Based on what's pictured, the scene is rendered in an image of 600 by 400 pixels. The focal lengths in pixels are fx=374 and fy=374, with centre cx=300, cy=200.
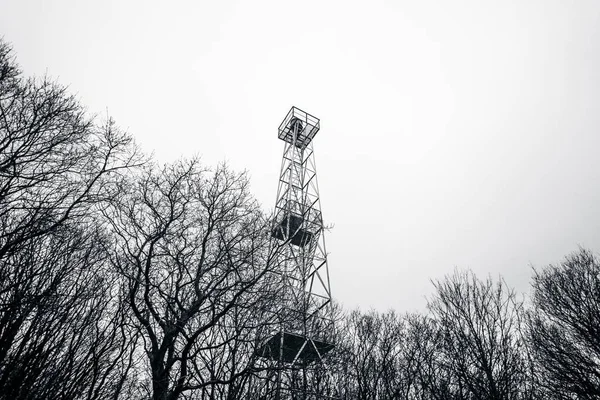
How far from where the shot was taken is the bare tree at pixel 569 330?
1157 cm

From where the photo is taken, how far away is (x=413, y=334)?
1803 centimetres

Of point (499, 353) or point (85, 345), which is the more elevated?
point (499, 353)

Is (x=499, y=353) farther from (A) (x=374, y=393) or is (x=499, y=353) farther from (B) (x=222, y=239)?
(B) (x=222, y=239)

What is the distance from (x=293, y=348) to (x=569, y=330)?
963cm

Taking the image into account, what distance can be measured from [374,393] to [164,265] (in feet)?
36.4

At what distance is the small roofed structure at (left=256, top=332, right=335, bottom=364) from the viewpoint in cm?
1192

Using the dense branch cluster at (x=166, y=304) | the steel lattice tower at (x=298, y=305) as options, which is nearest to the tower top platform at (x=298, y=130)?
the steel lattice tower at (x=298, y=305)

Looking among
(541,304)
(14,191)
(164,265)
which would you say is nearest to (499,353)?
(541,304)

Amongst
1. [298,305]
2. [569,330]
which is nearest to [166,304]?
[298,305]

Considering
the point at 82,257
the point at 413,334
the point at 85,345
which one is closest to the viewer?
the point at 82,257

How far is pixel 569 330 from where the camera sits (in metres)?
13.0

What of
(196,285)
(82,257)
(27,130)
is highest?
(27,130)

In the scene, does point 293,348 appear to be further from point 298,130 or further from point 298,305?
point 298,130

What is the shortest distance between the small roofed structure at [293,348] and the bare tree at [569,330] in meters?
7.28
